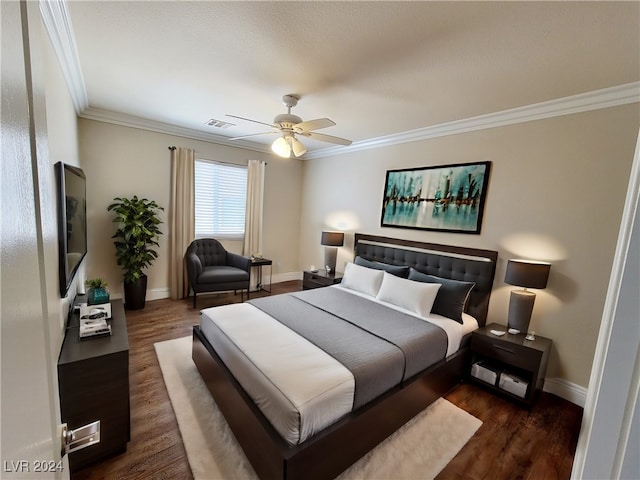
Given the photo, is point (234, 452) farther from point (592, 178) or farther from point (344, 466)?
point (592, 178)

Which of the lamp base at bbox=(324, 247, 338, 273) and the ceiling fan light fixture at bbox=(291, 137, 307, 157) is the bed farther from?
the ceiling fan light fixture at bbox=(291, 137, 307, 157)

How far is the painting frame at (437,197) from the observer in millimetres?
3152

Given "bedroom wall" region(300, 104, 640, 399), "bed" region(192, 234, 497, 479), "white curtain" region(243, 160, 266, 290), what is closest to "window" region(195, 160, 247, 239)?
"white curtain" region(243, 160, 266, 290)

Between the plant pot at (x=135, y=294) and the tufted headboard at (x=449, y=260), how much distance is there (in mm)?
3363

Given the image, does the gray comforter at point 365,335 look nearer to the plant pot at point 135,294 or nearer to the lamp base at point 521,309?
the lamp base at point 521,309

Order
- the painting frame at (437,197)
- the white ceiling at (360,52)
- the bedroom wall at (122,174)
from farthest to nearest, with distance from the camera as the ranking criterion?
the bedroom wall at (122,174) → the painting frame at (437,197) → the white ceiling at (360,52)

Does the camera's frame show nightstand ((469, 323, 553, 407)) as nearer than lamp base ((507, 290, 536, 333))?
Yes

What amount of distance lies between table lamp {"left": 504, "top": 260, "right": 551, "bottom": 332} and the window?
426 cm

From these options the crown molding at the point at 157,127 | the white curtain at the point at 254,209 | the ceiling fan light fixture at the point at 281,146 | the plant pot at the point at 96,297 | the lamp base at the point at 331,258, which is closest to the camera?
the plant pot at the point at 96,297

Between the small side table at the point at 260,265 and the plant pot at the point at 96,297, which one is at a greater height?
the plant pot at the point at 96,297

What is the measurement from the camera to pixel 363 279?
3441 millimetres

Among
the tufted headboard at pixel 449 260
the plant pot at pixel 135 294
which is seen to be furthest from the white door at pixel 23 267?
the plant pot at pixel 135 294

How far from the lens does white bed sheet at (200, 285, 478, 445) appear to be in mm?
1472

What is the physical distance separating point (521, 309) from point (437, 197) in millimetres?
1547
